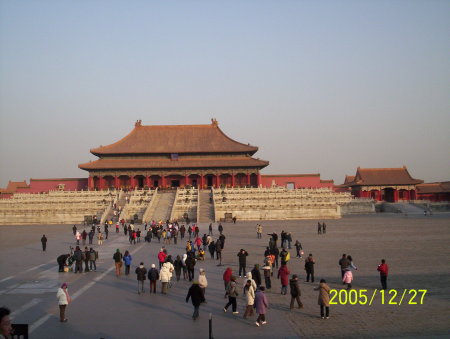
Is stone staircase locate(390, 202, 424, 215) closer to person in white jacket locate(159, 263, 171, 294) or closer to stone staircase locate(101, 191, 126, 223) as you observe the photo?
stone staircase locate(101, 191, 126, 223)

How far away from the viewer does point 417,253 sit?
1839cm

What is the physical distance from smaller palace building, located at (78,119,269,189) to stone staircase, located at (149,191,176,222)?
1220 centimetres

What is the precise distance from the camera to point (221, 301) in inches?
449

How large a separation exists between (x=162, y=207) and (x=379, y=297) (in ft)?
106

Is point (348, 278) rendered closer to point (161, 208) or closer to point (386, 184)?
point (161, 208)

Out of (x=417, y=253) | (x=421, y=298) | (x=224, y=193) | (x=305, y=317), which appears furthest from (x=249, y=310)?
(x=224, y=193)

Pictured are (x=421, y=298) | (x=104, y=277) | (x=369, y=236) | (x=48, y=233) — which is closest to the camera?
(x=421, y=298)

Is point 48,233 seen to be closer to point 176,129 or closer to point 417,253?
point 417,253

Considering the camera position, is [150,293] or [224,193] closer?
[150,293]

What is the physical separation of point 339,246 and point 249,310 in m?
12.6

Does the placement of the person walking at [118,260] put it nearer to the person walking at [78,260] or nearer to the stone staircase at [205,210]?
the person walking at [78,260]

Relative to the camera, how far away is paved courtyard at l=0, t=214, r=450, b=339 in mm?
8883

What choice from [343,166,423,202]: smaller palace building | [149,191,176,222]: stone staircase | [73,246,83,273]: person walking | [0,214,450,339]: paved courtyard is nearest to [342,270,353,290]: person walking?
[0,214,450,339]: paved courtyard

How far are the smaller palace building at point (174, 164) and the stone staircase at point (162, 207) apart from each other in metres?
12.2
